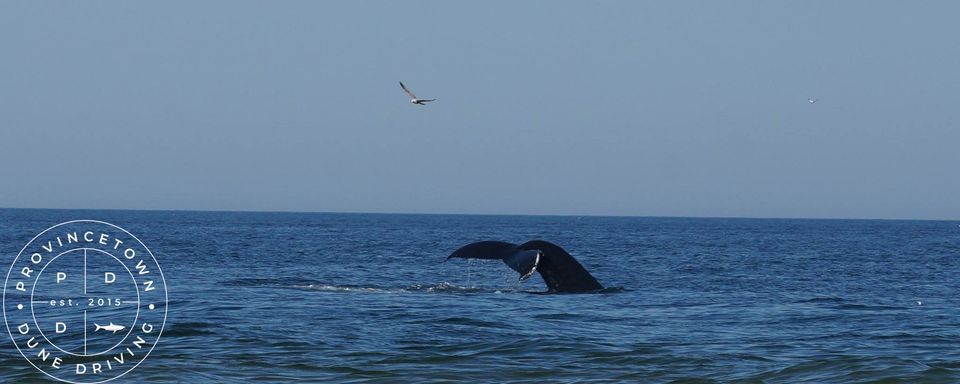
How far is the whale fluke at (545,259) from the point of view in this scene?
879 inches

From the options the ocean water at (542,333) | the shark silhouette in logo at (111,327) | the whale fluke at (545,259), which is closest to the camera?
the ocean water at (542,333)

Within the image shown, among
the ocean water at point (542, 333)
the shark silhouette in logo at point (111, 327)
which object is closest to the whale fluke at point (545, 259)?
the ocean water at point (542, 333)

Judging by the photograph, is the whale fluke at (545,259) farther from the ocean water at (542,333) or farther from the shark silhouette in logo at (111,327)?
the shark silhouette in logo at (111,327)

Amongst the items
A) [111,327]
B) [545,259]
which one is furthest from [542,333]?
[111,327]

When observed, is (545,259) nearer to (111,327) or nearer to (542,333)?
(542,333)

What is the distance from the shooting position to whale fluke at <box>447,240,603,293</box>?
2233 centimetres

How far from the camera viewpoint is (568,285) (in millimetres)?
26125

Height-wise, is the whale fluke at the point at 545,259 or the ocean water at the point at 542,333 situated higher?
the whale fluke at the point at 545,259

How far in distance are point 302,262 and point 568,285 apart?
860 inches

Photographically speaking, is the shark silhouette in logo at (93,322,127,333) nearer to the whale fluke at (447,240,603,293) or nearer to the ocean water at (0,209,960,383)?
the ocean water at (0,209,960,383)

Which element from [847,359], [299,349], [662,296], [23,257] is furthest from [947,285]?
[23,257]

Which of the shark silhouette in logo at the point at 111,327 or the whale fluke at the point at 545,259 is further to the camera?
the whale fluke at the point at 545,259

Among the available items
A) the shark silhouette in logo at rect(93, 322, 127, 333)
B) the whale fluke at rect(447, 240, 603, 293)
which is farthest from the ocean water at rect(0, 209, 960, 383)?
the shark silhouette in logo at rect(93, 322, 127, 333)

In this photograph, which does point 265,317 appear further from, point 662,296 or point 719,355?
point 662,296
